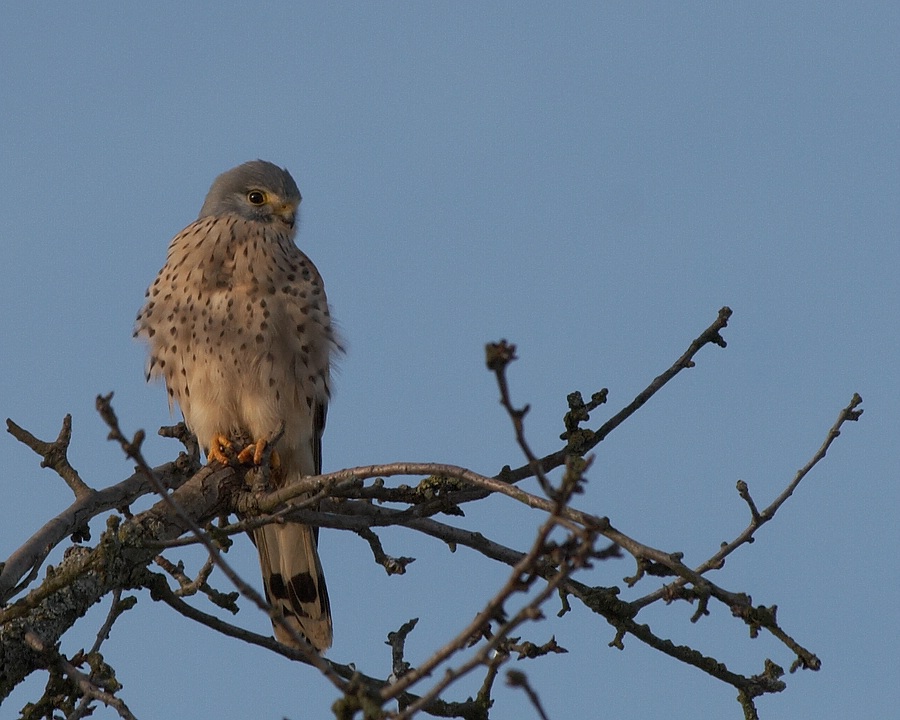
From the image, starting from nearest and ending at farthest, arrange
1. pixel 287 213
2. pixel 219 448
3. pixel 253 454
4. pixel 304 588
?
pixel 253 454, pixel 219 448, pixel 304 588, pixel 287 213

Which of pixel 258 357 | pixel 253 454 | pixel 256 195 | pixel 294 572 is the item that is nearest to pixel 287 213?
pixel 256 195

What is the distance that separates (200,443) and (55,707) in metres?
1.95

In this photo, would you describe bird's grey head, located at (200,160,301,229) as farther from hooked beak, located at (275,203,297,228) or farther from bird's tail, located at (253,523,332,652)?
bird's tail, located at (253,523,332,652)

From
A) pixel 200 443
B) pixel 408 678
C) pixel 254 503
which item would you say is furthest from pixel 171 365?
pixel 408 678

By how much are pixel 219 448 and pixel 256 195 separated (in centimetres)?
154

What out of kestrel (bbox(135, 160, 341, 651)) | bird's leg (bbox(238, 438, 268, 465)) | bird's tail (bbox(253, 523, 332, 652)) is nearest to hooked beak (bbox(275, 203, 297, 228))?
kestrel (bbox(135, 160, 341, 651))

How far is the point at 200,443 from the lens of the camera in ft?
16.4

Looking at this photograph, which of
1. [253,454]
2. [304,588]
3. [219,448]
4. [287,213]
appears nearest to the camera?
[253,454]

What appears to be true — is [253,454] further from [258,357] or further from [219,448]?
[258,357]

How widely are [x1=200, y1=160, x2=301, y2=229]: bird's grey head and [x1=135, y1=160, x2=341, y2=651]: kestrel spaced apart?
0.37m

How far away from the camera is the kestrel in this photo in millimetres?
4785

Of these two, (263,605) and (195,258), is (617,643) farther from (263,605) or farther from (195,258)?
(195,258)

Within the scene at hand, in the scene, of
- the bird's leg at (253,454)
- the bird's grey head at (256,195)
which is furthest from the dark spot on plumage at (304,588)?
the bird's grey head at (256,195)

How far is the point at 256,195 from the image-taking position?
566cm
